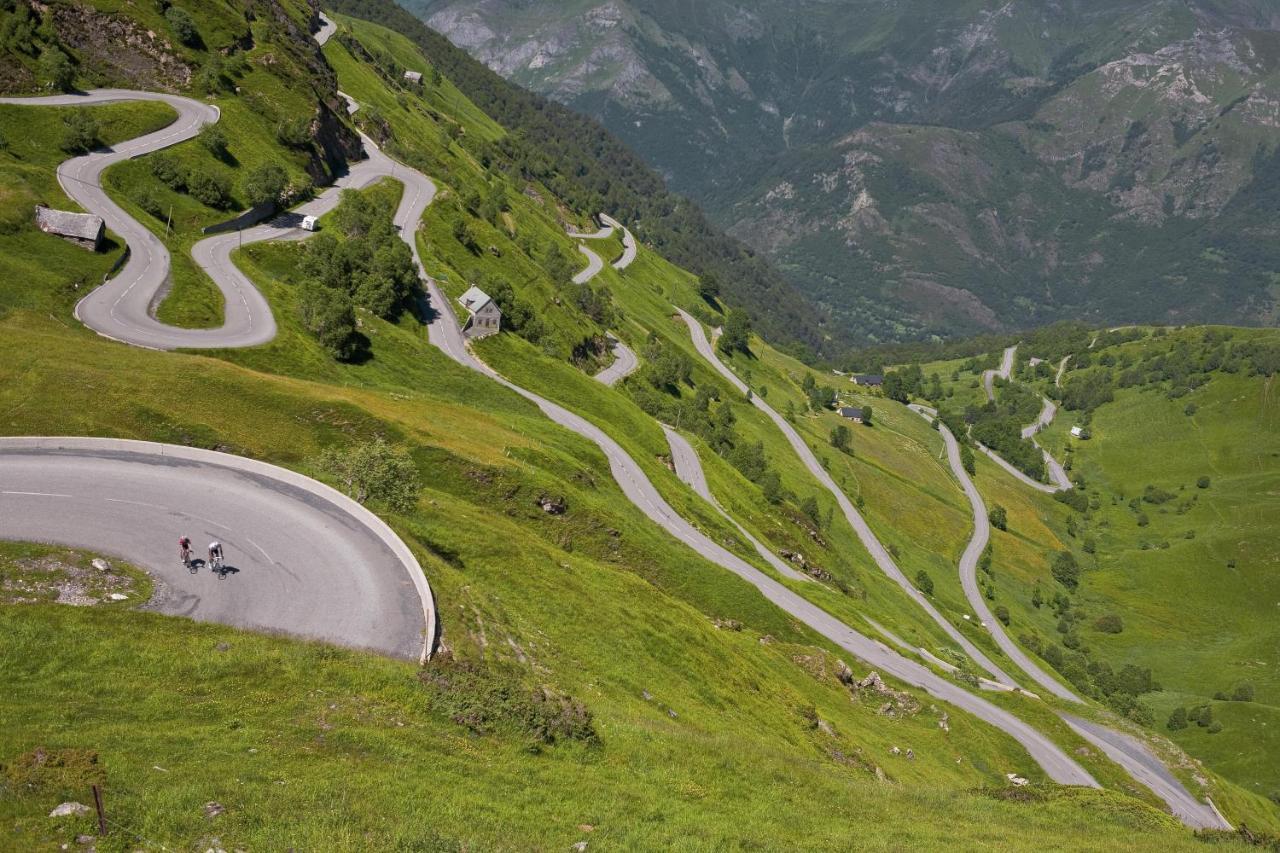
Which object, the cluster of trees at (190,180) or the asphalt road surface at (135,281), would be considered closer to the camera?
the asphalt road surface at (135,281)

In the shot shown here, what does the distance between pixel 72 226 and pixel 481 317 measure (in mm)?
55085

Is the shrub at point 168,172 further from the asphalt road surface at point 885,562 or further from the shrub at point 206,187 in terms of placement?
the asphalt road surface at point 885,562

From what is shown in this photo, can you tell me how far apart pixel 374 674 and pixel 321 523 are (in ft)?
48.4

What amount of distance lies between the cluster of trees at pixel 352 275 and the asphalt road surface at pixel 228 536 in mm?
44900

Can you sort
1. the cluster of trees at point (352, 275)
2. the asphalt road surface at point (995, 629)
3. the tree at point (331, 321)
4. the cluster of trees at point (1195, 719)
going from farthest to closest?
the asphalt road surface at point (995, 629) → the cluster of trees at point (1195, 719) → the cluster of trees at point (352, 275) → the tree at point (331, 321)

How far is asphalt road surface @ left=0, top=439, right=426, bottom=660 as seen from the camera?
3525 cm

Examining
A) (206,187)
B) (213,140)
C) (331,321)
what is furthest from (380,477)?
(213,140)

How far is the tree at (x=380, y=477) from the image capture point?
1918 inches

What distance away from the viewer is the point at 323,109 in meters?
150

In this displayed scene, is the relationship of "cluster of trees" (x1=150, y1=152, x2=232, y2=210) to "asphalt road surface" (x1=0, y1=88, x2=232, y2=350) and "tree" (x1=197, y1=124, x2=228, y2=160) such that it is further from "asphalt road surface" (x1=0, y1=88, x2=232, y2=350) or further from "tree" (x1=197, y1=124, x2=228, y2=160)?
"tree" (x1=197, y1=124, x2=228, y2=160)

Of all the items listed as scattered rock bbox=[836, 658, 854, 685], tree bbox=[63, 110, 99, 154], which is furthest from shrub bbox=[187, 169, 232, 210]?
scattered rock bbox=[836, 658, 854, 685]

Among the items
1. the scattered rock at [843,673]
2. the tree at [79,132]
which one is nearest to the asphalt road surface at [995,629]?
the scattered rock at [843,673]

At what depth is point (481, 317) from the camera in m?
124

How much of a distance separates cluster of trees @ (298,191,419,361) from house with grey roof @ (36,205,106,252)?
20945mm
